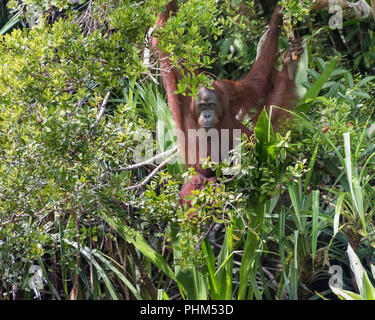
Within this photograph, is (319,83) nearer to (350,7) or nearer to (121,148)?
(350,7)

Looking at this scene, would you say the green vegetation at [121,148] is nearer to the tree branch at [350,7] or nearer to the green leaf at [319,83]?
the green leaf at [319,83]

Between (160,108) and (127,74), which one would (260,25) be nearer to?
(160,108)

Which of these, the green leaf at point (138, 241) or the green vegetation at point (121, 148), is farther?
the green leaf at point (138, 241)

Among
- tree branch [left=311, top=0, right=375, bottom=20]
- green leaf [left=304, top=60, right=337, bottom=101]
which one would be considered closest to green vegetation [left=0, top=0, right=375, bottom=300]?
green leaf [left=304, top=60, right=337, bottom=101]

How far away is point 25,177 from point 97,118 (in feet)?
1.04

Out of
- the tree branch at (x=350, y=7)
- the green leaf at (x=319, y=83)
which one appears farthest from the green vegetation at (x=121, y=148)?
the tree branch at (x=350, y=7)

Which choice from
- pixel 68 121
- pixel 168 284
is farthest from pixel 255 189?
pixel 168 284

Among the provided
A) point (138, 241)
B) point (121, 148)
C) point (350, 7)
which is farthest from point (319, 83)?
point (138, 241)

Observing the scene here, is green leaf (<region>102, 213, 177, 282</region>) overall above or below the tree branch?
below

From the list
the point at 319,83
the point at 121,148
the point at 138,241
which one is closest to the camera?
the point at 121,148

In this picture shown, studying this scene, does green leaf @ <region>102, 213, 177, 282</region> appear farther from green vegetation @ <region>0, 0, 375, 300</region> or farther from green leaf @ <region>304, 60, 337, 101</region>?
green leaf @ <region>304, 60, 337, 101</region>
